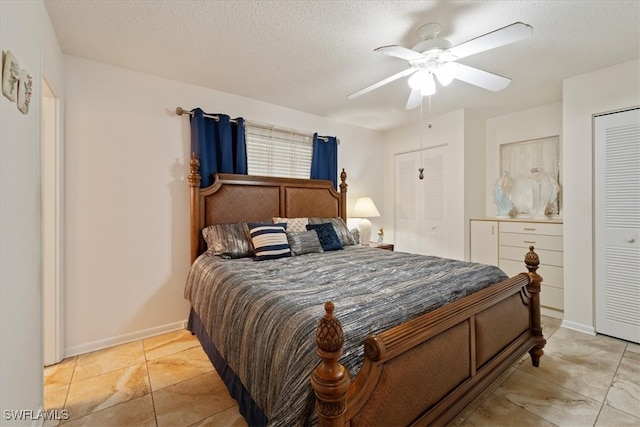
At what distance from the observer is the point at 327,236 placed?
3090 millimetres

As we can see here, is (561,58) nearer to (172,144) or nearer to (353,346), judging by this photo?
(353,346)

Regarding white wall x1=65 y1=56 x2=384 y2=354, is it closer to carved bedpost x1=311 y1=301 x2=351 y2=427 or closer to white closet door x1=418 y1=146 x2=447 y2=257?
carved bedpost x1=311 y1=301 x2=351 y2=427

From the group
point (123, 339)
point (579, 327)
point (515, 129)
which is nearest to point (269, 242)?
point (123, 339)

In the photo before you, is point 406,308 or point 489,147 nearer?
point 406,308

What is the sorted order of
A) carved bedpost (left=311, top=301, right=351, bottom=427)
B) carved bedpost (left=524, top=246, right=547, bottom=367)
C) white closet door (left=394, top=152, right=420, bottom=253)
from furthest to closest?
white closet door (left=394, top=152, right=420, bottom=253), carved bedpost (left=524, top=246, right=547, bottom=367), carved bedpost (left=311, top=301, right=351, bottom=427)

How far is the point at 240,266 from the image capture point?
2.23 meters

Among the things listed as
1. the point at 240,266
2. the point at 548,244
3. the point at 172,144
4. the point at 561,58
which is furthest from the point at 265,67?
the point at 548,244

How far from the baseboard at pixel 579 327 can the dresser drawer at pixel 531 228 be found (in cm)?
90

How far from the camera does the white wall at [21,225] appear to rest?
3.82 ft

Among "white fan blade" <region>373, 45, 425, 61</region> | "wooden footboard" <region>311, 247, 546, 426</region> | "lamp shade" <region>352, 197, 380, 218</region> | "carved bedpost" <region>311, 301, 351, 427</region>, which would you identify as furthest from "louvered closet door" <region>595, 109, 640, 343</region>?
"carved bedpost" <region>311, 301, 351, 427</region>

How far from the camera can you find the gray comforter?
1.11 metres

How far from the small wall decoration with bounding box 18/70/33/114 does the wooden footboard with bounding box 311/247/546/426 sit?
1.64 m

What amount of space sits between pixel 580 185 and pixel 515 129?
4.36ft

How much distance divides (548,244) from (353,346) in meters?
3.15
